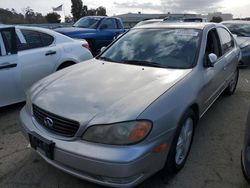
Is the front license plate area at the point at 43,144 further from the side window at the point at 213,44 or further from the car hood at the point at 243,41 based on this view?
the car hood at the point at 243,41

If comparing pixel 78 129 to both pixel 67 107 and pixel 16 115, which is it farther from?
pixel 16 115

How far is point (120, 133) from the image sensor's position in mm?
2549

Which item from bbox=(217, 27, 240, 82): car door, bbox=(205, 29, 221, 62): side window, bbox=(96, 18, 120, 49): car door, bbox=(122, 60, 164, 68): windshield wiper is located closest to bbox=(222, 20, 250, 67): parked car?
bbox=(217, 27, 240, 82): car door

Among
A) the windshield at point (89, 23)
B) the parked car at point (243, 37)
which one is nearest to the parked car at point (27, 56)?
the windshield at point (89, 23)

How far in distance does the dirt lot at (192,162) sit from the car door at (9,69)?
0.31 m

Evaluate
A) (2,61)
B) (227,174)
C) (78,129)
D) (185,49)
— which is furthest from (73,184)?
(2,61)

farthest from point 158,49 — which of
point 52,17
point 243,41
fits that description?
point 52,17

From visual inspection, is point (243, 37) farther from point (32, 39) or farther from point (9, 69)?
point (9, 69)

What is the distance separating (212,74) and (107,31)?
8.01 m

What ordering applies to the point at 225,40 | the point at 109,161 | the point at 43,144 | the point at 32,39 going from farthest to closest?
1. the point at 32,39
2. the point at 225,40
3. the point at 43,144
4. the point at 109,161

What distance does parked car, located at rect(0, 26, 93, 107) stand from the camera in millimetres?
4801

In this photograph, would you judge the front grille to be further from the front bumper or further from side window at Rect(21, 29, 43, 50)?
side window at Rect(21, 29, 43, 50)

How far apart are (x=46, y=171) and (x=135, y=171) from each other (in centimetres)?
122

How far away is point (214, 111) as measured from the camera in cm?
516
